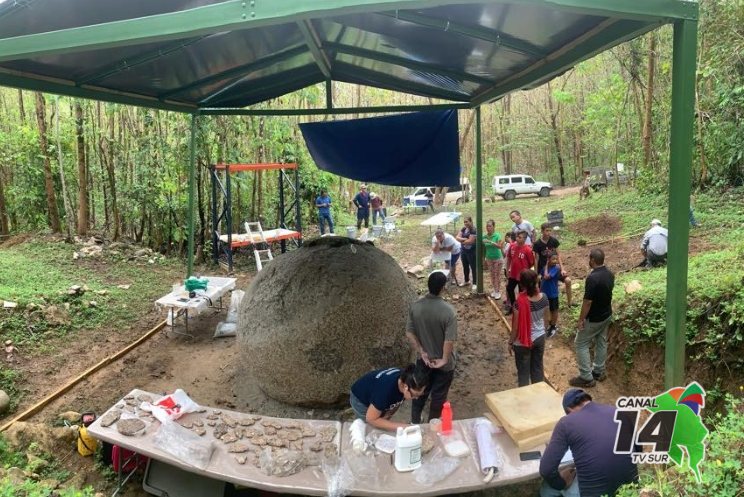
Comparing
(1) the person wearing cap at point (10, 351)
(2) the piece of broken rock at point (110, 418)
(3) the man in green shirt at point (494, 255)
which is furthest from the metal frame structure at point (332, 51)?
(1) the person wearing cap at point (10, 351)

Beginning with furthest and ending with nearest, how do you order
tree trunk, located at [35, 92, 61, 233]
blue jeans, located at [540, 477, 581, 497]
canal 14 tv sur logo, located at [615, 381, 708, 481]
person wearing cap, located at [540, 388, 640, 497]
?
tree trunk, located at [35, 92, 61, 233], blue jeans, located at [540, 477, 581, 497], person wearing cap, located at [540, 388, 640, 497], canal 14 tv sur logo, located at [615, 381, 708, 481]

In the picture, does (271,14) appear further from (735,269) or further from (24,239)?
(24,239)

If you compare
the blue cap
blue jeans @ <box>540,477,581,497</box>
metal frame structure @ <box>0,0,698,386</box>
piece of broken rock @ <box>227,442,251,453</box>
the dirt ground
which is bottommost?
the dirt ground

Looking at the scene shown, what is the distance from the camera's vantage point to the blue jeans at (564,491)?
10.7ft

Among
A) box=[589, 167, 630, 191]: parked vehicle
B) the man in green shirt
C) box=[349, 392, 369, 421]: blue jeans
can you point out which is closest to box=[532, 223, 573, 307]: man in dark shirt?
the man in green shirt

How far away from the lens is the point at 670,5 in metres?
3.37

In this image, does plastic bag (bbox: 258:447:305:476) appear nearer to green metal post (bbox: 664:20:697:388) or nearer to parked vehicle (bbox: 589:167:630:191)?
green metal post (bbox: 664:20:697:388)

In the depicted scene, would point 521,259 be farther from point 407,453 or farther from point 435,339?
point 407,453

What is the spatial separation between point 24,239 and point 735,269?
13.9m

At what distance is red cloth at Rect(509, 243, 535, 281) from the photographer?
23.1 feet

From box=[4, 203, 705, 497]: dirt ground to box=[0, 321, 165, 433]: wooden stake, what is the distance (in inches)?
2.5

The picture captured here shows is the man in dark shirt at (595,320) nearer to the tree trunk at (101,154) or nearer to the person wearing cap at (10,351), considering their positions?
the person wearing cap at (10,351)

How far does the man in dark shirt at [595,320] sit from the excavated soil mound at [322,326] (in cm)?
193

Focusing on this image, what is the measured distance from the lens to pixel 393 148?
8906mm
